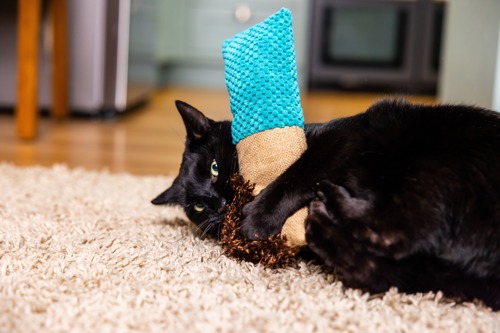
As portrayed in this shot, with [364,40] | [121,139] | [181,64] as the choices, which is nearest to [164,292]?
[121,139]

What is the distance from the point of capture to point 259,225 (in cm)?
94

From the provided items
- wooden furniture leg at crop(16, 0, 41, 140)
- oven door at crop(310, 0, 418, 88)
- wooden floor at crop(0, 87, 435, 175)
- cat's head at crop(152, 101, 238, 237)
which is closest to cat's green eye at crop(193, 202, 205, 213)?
cat's head at crop(152, 101, 238, 237)

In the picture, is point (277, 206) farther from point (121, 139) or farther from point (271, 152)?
point (121, 139)

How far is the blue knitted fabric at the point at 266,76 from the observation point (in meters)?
0.98

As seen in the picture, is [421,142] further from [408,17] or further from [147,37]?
[408,17]

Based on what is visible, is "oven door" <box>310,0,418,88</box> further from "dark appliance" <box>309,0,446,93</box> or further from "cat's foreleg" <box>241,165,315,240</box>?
"cat's foreleg" <box>241,165,315,240</box>

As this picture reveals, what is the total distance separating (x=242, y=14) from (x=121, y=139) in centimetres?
224

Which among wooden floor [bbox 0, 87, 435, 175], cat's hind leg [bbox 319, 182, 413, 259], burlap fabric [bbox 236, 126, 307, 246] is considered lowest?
wooden floor [bbox 0, 87, 435, 175]

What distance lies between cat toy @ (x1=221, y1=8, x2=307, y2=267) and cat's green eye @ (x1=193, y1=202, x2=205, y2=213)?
10cm

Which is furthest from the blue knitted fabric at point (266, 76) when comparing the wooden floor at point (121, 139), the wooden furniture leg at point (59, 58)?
the wooden furniture leg at point (59, 58)

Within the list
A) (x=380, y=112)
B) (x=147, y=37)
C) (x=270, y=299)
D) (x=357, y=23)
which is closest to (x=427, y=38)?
(x=357, y=23)

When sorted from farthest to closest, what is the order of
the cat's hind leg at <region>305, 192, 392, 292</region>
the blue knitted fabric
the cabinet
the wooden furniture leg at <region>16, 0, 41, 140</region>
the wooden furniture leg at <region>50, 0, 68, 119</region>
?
the cabinet → the wooden furniture leg at <region>50, 0, 68, 119</region> → the wooden furniture leg at <region>16, 0, 41, 140</region> → the blue knitted fabric → the cat's hind leg at <region>305, 192, 392, 292</region>

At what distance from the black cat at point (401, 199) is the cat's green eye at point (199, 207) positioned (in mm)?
72

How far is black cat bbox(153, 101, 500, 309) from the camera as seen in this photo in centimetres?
82
